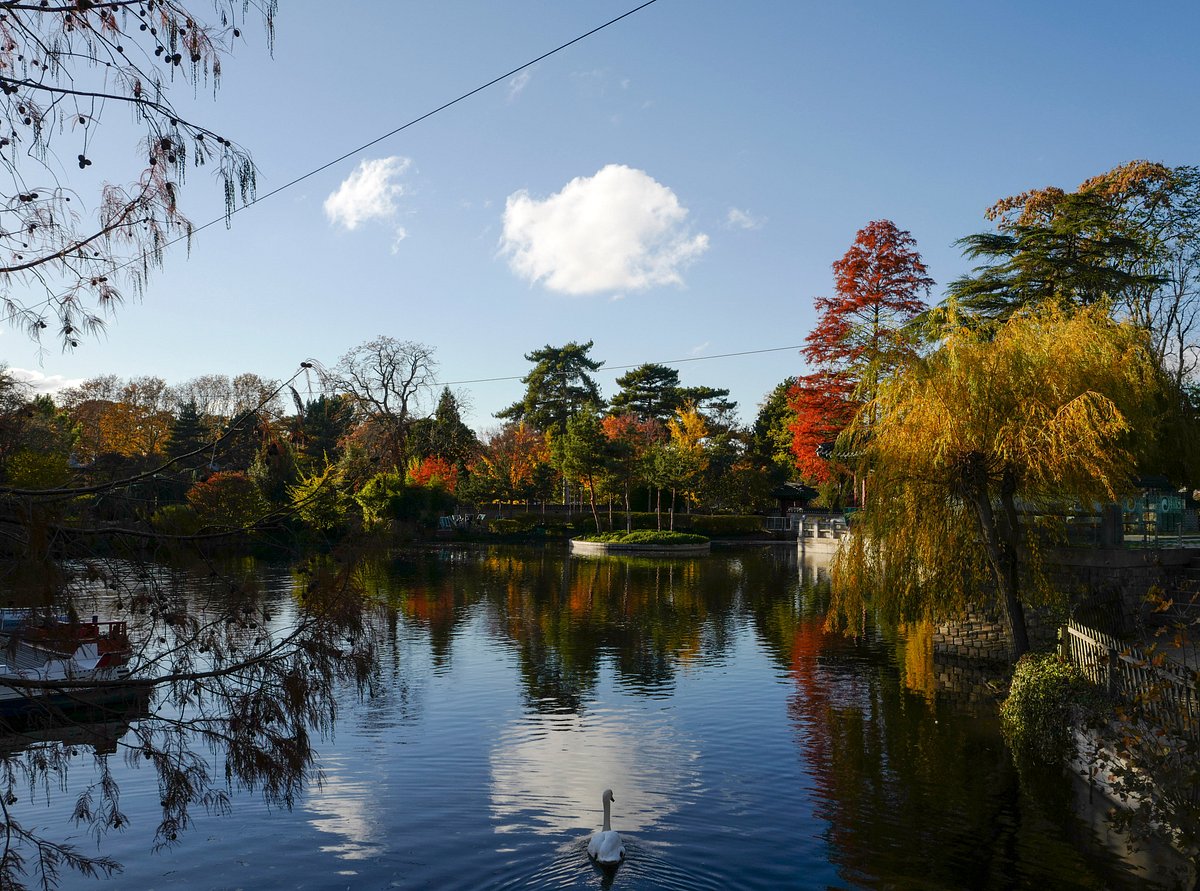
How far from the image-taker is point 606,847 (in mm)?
10016

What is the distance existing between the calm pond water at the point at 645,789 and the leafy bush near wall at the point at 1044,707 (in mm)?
528

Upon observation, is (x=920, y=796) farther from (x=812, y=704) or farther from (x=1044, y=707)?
(x=812, y=704)

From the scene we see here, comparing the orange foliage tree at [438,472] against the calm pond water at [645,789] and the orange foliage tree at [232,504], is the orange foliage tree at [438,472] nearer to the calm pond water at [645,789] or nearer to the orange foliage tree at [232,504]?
the calm pond water at [645,789]

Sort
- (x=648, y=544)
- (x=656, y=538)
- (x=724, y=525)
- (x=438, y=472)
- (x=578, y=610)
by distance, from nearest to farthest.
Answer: (x=578, y=610) → (x=648, y=544) → (x=656, y=538) → (x=724, y=525) → (x=438, y=472)

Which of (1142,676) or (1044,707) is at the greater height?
(1142,676)

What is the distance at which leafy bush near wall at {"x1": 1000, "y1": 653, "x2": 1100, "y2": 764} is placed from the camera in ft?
45.0

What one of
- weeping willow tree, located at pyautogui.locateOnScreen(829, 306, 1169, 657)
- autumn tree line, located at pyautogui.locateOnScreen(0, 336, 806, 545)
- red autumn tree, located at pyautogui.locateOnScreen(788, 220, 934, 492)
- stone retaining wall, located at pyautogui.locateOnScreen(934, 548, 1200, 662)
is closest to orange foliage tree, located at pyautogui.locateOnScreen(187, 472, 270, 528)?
autumn tree line, located at pyautogui.locateOnScreen(0, 336, 806, 545)

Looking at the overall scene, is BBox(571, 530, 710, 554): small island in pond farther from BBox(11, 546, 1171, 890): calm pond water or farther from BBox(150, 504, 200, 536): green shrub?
BBox(150, 504, 200, 536): green shrub

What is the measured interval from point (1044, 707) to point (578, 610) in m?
17.6

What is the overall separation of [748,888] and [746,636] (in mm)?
15850

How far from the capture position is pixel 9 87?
4.35 meters

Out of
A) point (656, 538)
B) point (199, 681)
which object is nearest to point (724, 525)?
point (656, 538)

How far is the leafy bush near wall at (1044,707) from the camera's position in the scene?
45.0 feet

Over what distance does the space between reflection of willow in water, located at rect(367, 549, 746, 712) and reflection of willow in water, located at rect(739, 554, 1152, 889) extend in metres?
4.04
